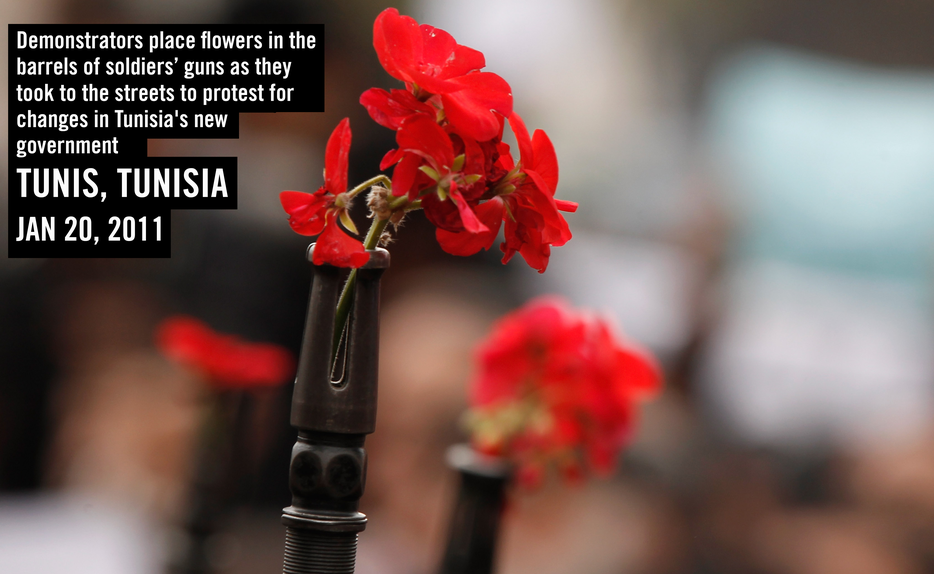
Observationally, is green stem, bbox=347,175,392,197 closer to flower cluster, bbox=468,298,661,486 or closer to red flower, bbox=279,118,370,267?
red flower, bbox=279,118,370,267

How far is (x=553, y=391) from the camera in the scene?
0.53m

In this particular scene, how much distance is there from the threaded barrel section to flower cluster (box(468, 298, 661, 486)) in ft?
0.89

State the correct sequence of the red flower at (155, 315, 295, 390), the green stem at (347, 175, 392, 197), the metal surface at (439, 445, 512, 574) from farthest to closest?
the red flower at (155, 315, 295, 390)
the metal surface at (439, 445, 512, 574)
the green stem at (347, 175, 392, 197)

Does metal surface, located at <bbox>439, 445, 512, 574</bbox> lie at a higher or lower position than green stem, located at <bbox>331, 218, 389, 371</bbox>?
lower

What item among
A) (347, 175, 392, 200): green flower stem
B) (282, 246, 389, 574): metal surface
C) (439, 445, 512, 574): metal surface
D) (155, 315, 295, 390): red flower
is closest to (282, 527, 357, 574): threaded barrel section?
(282, 246, 389, 574): metal surface

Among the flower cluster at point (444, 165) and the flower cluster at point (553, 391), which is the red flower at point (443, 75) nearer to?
the flower cluster at point (444, 165)

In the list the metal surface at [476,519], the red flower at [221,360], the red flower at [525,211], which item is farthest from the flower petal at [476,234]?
the red flower at [221,360]

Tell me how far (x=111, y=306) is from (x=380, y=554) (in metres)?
1.02

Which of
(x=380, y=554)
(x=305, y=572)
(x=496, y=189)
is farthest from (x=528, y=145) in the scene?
(x=380, y=554)

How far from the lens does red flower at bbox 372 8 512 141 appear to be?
0.24 m

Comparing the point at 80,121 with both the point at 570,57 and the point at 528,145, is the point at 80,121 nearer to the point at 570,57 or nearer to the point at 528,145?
the point at 528,145

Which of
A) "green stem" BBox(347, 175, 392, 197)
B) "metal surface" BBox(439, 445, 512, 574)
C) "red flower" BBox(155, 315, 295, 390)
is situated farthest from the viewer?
"red flower" BBox(155, 315, 295, 390)

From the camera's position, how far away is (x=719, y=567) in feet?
5.06

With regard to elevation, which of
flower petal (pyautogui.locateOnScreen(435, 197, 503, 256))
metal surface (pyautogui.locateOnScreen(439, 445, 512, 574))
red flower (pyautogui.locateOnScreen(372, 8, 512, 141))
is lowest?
metal surface (pyautogui.locateOnScreen(439, 445, 512, 574))
